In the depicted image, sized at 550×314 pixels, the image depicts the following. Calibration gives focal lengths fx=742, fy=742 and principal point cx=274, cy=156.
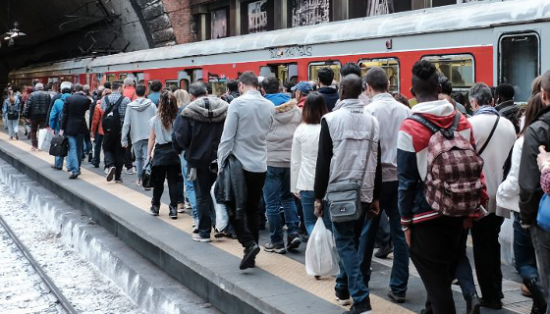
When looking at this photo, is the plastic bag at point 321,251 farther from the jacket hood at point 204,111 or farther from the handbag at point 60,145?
the handbag at point 60,145

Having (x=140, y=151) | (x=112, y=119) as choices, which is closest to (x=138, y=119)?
(x=140, y=151)

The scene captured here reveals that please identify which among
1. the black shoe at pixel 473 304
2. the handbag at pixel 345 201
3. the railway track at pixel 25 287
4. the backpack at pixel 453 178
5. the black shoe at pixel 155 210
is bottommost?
the railway track at pixel 25 287

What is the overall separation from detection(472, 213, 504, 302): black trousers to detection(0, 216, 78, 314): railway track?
440 centimetres

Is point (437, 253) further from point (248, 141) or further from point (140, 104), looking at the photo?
point (140, 104)

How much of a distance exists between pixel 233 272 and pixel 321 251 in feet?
4.44

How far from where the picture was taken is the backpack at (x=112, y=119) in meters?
13.2

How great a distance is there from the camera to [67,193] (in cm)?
1323

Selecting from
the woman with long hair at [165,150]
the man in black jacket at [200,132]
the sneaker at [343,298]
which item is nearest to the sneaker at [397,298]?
the sneaker at [343,298]

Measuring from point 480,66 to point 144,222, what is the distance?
4979 millimetres

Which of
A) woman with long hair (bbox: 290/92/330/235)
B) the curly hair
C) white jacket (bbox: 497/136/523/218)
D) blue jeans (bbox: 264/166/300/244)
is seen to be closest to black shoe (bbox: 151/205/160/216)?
the curly hair

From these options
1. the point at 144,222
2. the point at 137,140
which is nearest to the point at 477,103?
the point at 144,222

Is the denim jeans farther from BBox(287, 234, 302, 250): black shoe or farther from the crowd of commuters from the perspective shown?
BBox(287, 234, 302, 250): black shoe

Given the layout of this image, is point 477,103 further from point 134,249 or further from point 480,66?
point 134,249

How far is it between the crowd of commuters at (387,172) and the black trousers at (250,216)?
0.01 m
